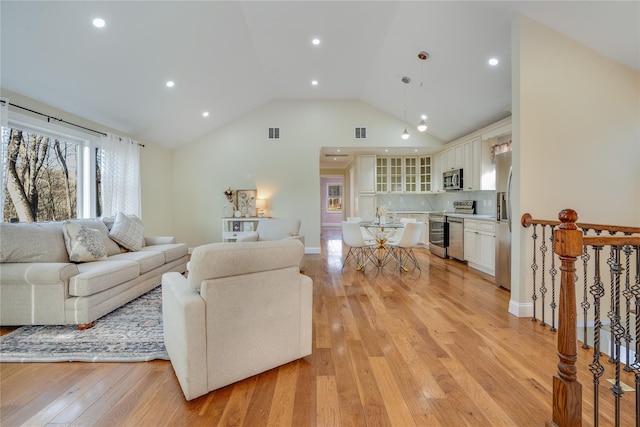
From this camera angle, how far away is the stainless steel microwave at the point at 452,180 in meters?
5.90

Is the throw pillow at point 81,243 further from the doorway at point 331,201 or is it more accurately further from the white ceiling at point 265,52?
the doorway at point 331,201

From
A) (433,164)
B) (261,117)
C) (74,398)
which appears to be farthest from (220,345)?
(433,164)

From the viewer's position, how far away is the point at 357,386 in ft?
5.88

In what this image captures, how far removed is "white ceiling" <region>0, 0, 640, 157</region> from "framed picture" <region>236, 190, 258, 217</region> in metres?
1.81

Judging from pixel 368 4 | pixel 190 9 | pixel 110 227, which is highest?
pixel 368 4

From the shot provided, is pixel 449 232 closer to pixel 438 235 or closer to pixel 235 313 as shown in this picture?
pixel 438 235

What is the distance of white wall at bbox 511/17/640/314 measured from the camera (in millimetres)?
2885

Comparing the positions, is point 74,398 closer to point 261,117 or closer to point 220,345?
point 220,345

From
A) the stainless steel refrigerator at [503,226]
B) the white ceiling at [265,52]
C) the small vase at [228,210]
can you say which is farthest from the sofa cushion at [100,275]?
the stainless steel refrigerator at [503,226]

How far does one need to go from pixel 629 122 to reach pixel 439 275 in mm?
2809

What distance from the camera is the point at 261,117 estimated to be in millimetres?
6652

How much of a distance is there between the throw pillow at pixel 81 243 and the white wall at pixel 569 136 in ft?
15.0

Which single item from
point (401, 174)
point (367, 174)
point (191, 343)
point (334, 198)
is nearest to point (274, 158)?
point (367, 174)

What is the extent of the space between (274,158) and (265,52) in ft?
7.79
